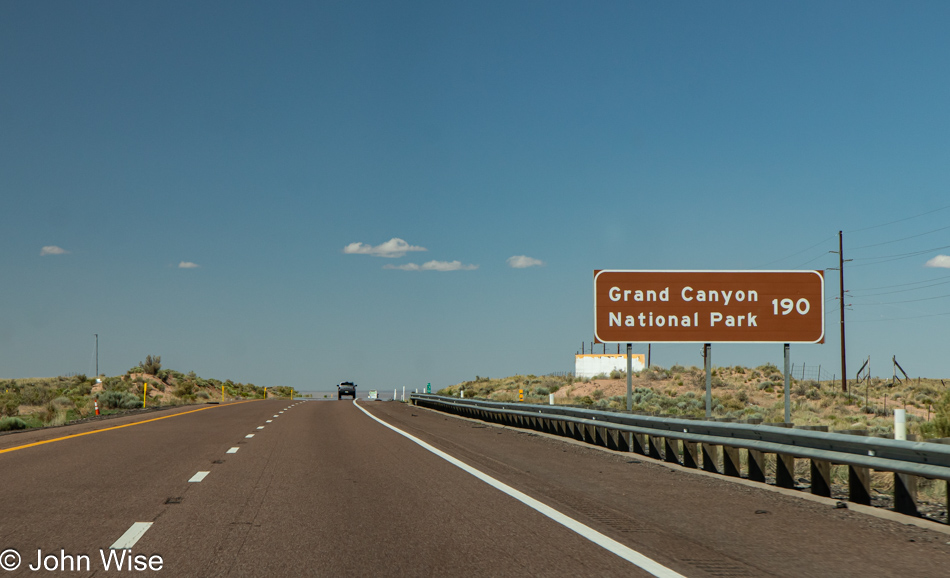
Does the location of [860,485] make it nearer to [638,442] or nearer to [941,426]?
[638,442]

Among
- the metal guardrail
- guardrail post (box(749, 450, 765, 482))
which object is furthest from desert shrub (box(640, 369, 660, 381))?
guardrail post (box(749, 450, 765, 482))

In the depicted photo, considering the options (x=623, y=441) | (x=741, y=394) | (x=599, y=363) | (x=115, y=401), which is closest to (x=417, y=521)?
(x=623, y=441)

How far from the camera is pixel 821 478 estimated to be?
35.0ft

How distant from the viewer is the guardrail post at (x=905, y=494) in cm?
924

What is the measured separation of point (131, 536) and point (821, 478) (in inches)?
302

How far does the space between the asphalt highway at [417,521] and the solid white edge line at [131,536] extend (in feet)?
0.08

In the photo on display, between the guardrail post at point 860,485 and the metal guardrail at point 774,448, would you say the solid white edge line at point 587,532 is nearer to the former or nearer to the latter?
A: the metal guardrail at point 774,448

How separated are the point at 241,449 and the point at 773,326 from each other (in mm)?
15934

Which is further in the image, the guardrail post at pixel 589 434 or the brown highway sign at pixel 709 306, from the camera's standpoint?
the brown highway sign at pixel 709 306

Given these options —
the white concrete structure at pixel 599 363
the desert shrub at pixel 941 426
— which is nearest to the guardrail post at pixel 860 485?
the desert shrub at pixel 941 426

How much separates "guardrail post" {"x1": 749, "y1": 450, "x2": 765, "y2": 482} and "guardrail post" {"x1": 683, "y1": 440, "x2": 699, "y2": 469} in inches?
74.4

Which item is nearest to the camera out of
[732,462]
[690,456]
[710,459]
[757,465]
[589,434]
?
[757,465]

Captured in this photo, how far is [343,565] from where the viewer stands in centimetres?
659

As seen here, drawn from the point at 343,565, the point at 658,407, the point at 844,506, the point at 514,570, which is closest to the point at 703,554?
the point at 514,570
